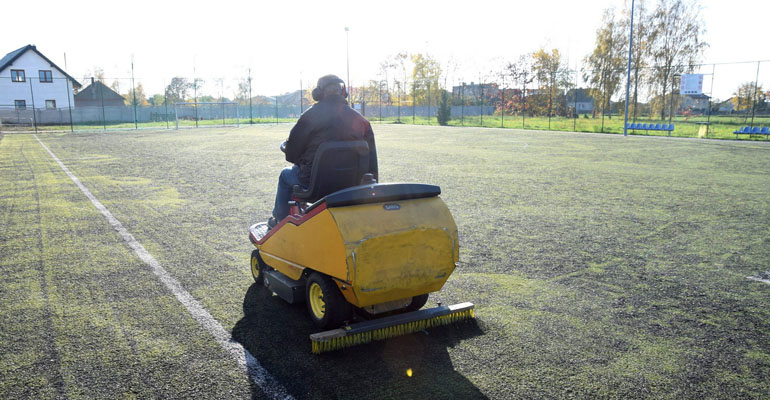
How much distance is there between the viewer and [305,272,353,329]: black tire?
345 cm

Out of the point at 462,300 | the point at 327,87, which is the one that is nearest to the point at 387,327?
the point at 462,300

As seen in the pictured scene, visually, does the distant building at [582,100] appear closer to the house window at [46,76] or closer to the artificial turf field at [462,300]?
the artificial turf field at [462,300]

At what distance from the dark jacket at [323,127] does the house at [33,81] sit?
178 ft

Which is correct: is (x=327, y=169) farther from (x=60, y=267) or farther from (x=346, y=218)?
(x=60, y=267)

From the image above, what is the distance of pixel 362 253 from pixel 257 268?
184 cm

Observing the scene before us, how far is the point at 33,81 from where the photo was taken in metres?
50.0

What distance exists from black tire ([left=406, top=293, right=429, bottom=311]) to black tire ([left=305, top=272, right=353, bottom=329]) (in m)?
0.54

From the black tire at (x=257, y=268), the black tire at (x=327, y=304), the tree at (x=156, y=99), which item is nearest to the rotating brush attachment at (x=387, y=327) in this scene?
the black tire at (x=327, y=304)

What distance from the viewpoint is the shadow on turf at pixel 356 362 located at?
9.55ft

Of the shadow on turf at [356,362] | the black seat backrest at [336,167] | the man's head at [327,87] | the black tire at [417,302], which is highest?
the man's head at [327,87]

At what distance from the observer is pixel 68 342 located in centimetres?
348

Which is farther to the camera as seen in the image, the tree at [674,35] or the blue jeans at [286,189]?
the tree at [674,35]

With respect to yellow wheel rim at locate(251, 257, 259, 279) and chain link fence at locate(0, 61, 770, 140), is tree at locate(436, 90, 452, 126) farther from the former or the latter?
yellow wheel rim at locate(251, 257, 259, 279)

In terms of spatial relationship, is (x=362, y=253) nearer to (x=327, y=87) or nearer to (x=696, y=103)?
(x=327, y=87)
